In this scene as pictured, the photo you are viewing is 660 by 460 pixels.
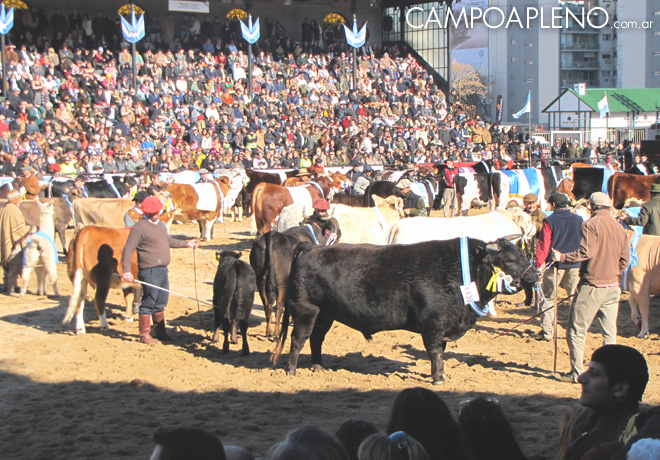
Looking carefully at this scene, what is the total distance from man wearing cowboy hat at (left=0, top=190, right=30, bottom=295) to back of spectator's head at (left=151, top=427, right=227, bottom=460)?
10172mm

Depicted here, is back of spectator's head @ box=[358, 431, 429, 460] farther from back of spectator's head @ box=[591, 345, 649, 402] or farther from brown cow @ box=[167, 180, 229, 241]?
brown cow @ box=[167, 180, 229, 241]

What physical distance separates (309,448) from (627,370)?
1813 millimetres

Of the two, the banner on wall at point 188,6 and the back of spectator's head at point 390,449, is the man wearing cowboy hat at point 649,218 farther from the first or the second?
the banner on wall at point 188,6

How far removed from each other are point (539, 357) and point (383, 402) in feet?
8.87

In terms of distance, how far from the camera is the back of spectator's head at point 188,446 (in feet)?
A: 9.23

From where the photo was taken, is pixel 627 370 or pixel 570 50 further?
pixel 570 50

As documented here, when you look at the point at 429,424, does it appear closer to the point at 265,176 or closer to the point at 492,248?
the point at 492,248

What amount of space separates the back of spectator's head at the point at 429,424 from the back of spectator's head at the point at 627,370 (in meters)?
0.90

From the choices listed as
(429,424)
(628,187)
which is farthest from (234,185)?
(429,424)

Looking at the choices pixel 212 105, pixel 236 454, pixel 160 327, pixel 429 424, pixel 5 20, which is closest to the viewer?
pixel 236 454

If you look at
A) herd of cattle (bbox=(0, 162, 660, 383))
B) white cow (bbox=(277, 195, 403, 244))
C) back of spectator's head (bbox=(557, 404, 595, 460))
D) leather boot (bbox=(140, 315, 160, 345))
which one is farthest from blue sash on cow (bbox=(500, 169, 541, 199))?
back of spectator's head (bbox=(557, 404, 595, 460))

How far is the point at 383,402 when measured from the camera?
23.3 feet

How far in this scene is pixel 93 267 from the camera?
992cm

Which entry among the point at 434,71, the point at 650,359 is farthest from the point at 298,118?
the point at 650,359
